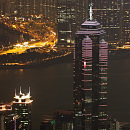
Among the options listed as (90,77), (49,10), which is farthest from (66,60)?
(90,77)

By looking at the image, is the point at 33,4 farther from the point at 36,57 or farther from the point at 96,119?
the point at 96,119

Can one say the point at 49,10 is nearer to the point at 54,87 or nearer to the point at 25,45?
the point at 25,45

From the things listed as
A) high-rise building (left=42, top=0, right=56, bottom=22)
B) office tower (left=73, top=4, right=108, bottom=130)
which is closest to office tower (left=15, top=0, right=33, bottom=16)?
high-rise building (left=42, top=0, right=56, bottom=22)

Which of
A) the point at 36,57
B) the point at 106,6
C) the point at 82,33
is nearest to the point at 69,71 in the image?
the point at 36,57

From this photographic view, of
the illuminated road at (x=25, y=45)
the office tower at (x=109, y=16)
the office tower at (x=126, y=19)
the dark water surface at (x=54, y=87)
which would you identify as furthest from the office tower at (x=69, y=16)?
the dark water surface at (x=54, y=87)

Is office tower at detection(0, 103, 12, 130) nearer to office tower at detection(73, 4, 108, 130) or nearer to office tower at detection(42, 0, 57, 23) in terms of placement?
office tower at detection(73, 4, 108, 130)

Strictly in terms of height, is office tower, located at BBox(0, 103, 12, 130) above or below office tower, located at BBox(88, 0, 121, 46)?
below
